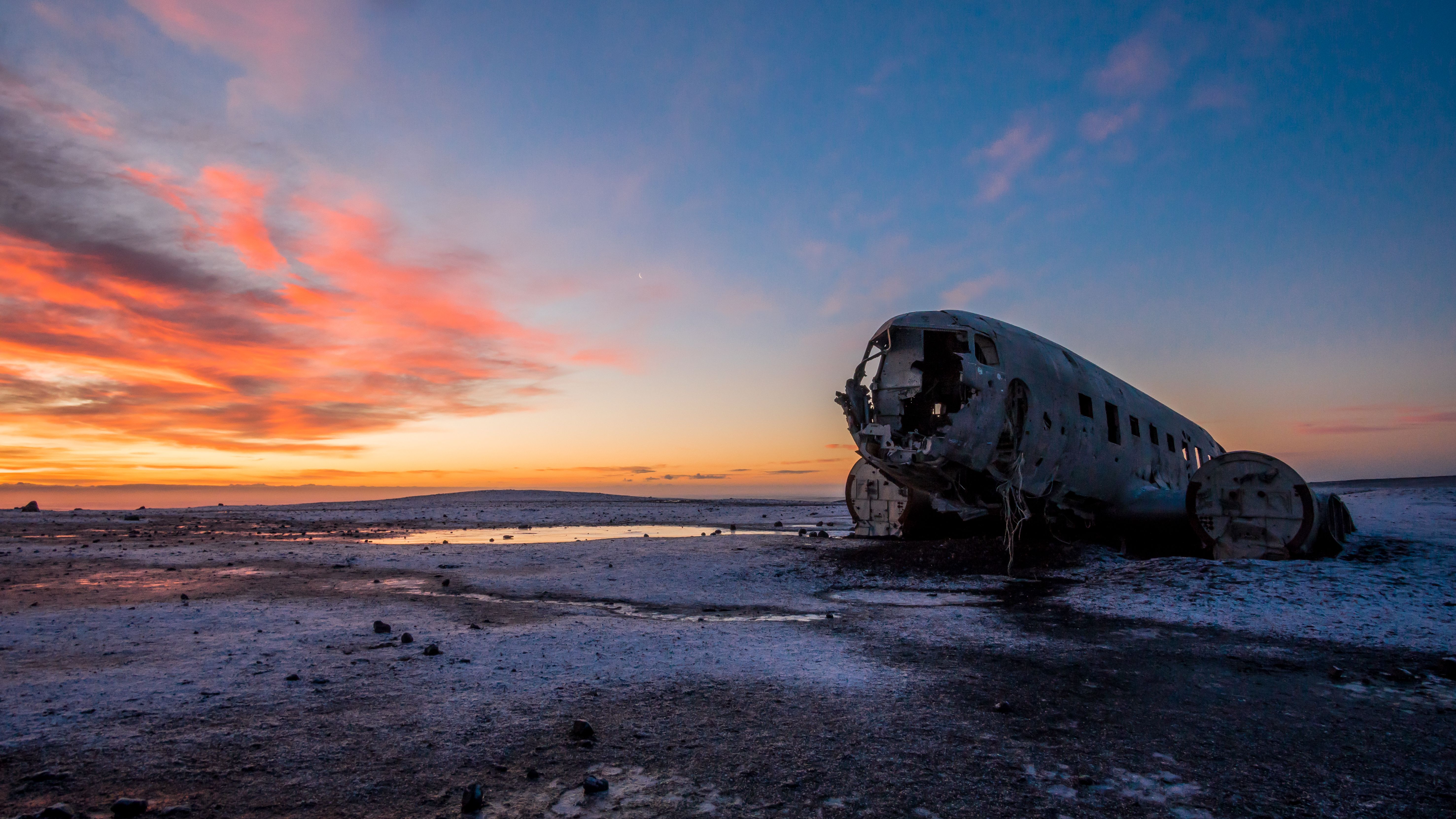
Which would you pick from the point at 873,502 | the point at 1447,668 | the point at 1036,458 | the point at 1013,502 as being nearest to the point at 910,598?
the point at 1013,502

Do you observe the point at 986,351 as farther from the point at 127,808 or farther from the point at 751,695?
the point at 127,808

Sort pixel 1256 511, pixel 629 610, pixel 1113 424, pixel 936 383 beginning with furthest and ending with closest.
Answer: pixel 1113 424
pixel 936 383
pixel 1256 511
pixel 629 610

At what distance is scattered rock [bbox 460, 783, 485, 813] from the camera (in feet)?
11.9

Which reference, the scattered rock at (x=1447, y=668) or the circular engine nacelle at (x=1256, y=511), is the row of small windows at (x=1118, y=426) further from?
the scattered rock at (x=1447, y=668)

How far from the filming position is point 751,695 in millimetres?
5762

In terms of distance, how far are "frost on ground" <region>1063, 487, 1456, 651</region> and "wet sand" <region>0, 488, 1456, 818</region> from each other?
0.25 feet

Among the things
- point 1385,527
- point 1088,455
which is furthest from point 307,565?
point 1385,527

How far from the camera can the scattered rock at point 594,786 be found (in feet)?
12.6

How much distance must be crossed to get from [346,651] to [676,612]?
447 cm

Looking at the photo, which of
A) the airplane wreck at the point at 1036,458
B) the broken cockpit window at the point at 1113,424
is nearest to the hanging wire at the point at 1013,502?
the airplane wreck at the point at 1036,458

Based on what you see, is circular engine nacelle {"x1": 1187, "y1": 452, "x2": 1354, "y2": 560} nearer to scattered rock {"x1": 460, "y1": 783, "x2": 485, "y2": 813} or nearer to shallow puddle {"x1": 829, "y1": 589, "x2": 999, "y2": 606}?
shallow puddle {"x1": 829, "y1": 589, "x2": 999, "y2": 606}

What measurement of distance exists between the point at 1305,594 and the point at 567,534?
2320 centimetres

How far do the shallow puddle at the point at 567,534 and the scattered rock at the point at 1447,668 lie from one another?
16679 mm

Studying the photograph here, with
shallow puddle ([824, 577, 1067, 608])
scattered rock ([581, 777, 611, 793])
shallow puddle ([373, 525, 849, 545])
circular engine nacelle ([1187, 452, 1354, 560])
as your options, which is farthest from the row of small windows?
scattered rock ([581, 777, 611, 793])
